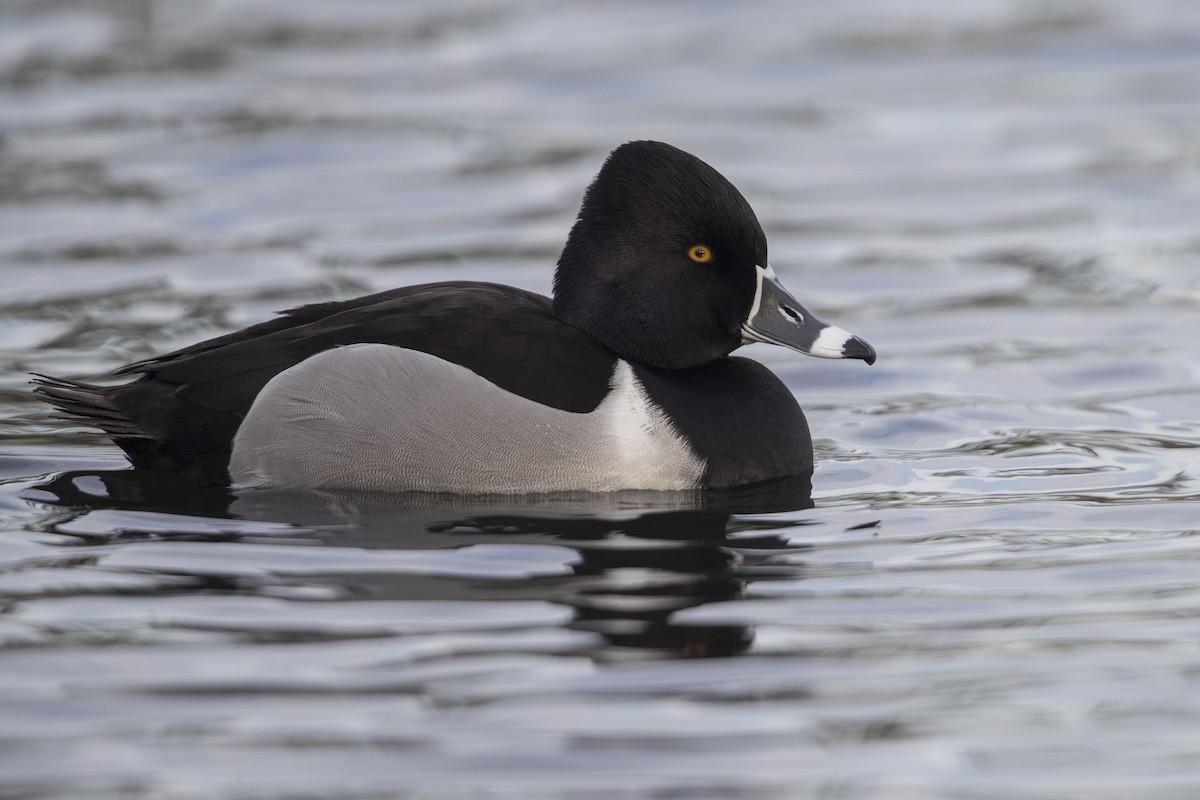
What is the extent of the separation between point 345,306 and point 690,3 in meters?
10.8

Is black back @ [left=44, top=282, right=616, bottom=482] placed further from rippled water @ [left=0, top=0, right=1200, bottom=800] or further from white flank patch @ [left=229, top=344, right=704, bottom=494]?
rippled water @ [left=0, top=0, right=1200, bottom=800]

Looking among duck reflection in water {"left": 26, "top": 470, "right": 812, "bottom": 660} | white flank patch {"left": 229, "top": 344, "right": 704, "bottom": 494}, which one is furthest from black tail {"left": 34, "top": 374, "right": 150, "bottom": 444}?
white flank patch {"left": 229, "top": 344, "right": 704, "bottom": 494}

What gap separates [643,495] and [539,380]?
524mm

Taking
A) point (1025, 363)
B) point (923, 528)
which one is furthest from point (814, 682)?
point (1025, 363)

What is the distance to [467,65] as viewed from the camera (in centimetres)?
1529

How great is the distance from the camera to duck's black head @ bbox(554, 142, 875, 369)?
21.3 ft

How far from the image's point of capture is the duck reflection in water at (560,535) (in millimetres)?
5199

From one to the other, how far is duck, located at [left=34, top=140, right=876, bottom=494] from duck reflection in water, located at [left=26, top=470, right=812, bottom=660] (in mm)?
72

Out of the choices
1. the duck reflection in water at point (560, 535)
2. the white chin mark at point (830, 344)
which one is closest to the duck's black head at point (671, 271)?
the white chin mark at point (830, 344)

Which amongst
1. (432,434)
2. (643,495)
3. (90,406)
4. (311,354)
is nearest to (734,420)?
(643,495)

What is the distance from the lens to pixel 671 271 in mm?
6578

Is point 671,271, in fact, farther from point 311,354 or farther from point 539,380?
point 311,354

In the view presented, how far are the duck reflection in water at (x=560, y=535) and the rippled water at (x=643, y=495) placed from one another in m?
0.02

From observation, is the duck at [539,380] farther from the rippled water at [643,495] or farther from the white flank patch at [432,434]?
the rippled water at [643,495]
